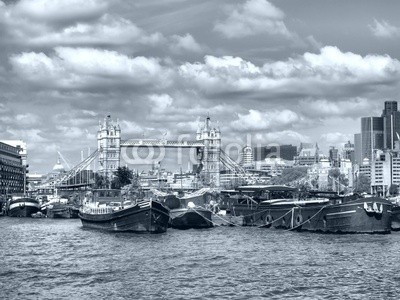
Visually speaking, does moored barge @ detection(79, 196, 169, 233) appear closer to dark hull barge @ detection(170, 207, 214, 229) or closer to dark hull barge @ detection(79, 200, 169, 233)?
dark hull barge @ detection(79, 200, 169, 233)

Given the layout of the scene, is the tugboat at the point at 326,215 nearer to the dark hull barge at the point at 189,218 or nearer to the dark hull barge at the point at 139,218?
the dark hull barge at the point at 189,218

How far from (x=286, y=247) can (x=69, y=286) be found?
1016 inches

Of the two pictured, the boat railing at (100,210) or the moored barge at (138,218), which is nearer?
the moored barge at (138,218)

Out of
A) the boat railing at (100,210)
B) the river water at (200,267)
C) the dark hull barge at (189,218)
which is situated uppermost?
the boat railing at (100,210)

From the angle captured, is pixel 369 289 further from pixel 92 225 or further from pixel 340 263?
pixel 92 225

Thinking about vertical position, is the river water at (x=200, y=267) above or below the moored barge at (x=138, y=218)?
below

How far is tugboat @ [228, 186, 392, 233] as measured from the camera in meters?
79.2

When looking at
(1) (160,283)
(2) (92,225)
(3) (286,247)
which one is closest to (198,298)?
(1) (160,283)

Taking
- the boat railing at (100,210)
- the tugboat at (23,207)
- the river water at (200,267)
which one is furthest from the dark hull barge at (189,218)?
the tugboat at (23,207)

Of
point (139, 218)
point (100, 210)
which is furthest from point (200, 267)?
point (100, 210)

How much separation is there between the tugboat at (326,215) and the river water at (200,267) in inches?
95.6

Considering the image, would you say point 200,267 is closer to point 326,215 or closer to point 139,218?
point 139,218

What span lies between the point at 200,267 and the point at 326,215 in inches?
1247

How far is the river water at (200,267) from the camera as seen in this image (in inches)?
1742
